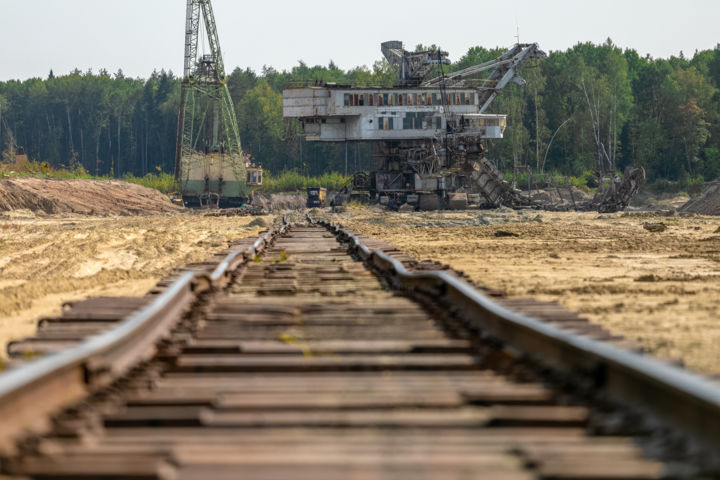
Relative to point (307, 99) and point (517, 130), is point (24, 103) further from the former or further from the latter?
point (307, 99)

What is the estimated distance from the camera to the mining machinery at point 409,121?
60.1 m

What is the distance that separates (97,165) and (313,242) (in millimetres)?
126174

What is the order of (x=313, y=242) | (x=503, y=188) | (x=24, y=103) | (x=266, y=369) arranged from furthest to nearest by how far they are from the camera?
(x=24, y=103), (x=503, y=188), (x=313, y=242), (x=266, y=369)

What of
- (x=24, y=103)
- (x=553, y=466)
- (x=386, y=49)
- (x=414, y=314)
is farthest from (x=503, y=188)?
(x=24, y=103)

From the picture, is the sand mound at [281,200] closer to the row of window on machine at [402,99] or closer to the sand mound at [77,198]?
the sand mound at [77,198]

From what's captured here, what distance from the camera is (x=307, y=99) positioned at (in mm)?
63031

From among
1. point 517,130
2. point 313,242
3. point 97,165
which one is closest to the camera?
point 313,242

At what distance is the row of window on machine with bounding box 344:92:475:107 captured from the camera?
6306 centimetres

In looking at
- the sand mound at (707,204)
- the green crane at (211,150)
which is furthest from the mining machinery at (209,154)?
the sand mound at (707,204)

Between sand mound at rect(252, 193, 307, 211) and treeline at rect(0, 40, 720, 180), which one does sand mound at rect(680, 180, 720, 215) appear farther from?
sand mound at rect(252, 193, 307, 211)

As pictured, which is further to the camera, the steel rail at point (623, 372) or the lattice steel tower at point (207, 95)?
the lattice steel tower at point (207, 95)

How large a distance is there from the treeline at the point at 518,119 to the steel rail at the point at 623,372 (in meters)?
52.6

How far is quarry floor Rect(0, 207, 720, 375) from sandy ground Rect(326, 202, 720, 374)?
1 cm

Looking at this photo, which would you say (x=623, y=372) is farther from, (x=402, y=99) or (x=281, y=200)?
(x=281, y=200)
